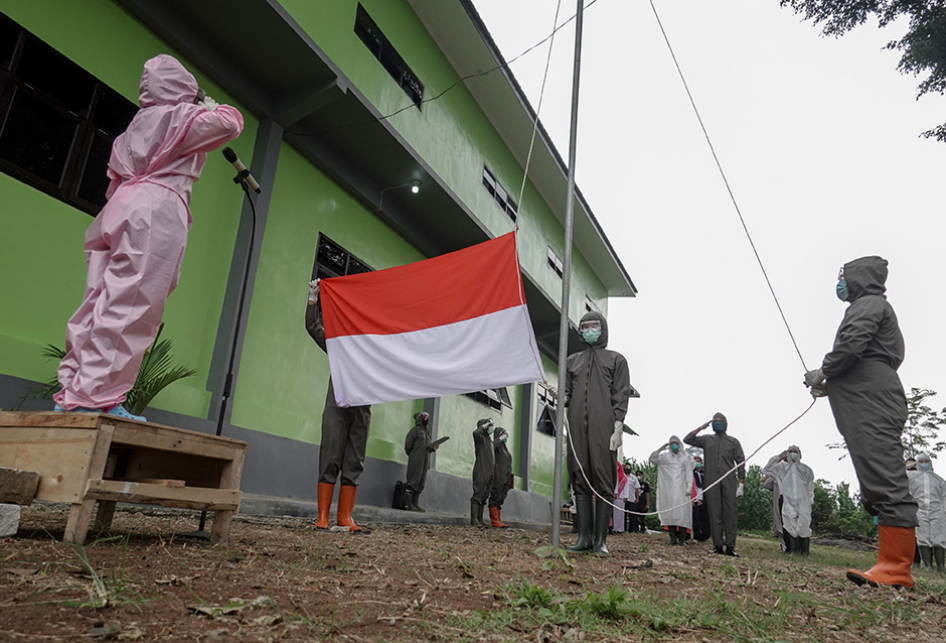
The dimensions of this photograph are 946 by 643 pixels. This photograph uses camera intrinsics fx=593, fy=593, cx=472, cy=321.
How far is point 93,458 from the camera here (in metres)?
2.60

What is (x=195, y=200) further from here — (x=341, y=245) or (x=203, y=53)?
(x=341, y=245)

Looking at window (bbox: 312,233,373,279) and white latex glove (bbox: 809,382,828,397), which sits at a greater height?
window (bbox: 312,233,373,279)

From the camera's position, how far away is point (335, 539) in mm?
4328

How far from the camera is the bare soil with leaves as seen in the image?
1.71m

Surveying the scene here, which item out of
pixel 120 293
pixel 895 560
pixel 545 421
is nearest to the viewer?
pixel 120 293

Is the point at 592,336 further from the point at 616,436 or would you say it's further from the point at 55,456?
the point at 55,456

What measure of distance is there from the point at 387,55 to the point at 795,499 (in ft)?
36.0

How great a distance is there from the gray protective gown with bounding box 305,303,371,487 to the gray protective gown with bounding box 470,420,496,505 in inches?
210

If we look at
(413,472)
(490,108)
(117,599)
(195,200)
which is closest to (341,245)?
(195,200)

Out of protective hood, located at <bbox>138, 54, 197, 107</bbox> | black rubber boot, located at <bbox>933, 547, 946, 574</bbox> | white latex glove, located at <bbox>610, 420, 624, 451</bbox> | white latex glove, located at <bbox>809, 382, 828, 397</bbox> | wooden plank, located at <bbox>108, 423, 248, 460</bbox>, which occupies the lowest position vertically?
black rubber boot, located at <bbox>933, 547, 946, 574</bbox>

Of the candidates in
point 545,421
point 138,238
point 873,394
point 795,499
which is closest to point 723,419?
point 795,499

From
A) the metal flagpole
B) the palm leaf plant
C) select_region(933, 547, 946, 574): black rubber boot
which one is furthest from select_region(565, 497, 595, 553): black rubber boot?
select_region(933, 547, 946, 574): black rubber boot

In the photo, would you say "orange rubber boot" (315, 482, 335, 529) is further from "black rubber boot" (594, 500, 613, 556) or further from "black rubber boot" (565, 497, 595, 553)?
"black rubber boot" (594, 500, 613, 556)

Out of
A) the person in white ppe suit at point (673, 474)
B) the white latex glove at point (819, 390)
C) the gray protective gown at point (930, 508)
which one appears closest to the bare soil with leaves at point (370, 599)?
the white latex glove at point (819, 390)
